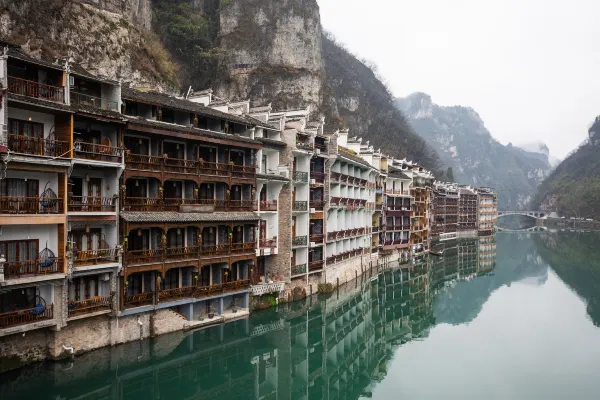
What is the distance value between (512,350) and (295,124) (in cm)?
2758

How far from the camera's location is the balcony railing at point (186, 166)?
33906mm

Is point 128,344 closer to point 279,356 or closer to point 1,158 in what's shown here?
point 279,356

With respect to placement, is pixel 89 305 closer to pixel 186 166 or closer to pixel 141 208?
pixel 141 208

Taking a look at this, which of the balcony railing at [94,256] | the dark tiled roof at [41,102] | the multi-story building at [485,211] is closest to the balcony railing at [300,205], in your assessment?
the balcony railing at [94,256]

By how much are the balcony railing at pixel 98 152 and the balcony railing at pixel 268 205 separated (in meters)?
15.8

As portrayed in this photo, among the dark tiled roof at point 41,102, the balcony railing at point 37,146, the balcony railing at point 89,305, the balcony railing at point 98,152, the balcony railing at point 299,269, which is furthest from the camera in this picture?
the balcony railing at point 299,269

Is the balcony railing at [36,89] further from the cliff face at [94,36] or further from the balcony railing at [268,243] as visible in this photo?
the cliff face at [94,36]

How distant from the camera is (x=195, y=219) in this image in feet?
121

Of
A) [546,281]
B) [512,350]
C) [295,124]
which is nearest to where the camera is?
[512,350]

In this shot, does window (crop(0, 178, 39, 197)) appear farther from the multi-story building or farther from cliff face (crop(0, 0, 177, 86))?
the multi-story building

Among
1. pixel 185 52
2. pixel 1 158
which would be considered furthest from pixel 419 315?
pixel 185 52

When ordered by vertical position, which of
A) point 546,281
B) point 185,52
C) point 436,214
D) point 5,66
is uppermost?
point 185,52

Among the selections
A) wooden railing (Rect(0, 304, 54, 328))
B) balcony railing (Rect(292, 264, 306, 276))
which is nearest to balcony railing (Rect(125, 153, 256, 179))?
wooden railing (Rect(0, 304, 54, 328))

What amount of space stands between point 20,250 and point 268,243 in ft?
73.3
